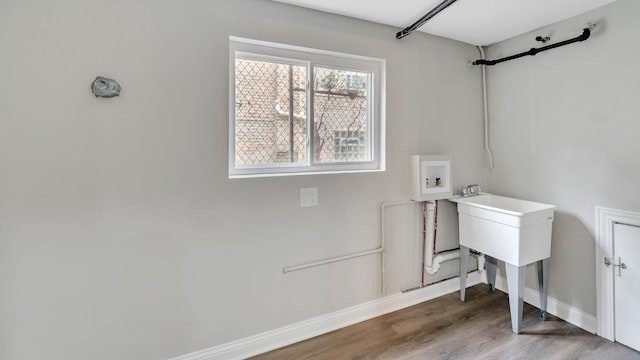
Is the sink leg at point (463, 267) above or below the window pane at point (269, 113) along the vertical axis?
below

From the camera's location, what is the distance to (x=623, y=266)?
73.3 inches

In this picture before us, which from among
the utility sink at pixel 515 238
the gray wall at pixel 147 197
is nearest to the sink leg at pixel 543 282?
the utility sink at pixel 515 238

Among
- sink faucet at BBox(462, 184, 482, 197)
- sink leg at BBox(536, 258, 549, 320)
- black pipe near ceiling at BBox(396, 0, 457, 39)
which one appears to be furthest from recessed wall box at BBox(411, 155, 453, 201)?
black pipe near ceiling at BBox(396, 0, 457, 39)

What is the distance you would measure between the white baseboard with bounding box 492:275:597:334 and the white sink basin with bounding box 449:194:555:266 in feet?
1.54

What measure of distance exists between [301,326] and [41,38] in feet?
7.14

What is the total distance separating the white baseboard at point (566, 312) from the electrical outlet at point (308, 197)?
2.04 meters

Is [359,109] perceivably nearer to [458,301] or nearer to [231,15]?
[231,15]

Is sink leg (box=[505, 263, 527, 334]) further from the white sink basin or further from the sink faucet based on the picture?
the sink faucet

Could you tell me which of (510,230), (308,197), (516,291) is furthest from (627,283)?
(308,197)

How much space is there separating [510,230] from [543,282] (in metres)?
0.60

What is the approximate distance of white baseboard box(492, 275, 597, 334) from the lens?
204 centimetres

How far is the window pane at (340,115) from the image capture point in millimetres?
2121

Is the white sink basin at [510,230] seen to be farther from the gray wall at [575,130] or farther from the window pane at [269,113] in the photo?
the window pane at [269,113]

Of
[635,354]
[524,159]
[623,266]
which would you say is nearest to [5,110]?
[524,159]
